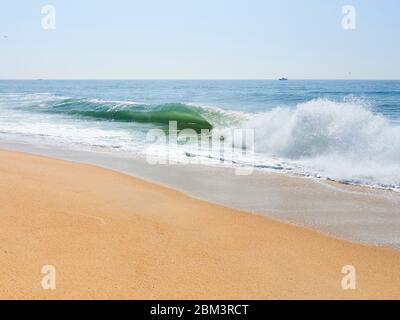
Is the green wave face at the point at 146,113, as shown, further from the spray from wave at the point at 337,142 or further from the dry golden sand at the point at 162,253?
the dry golden sand at the point at 162,253

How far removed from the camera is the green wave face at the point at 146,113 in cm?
2116

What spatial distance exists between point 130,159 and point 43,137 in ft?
16.5

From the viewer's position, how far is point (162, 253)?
11.9 ft

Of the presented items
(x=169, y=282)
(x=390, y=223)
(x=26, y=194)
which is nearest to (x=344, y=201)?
(x=390, y=223)

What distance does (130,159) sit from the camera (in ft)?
30.0

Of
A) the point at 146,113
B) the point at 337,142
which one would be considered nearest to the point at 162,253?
the point at 337,142

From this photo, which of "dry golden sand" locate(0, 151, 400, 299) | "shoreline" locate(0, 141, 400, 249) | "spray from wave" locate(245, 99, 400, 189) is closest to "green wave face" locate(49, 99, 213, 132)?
"spray from wave" locate(245, 99, 400, 189)

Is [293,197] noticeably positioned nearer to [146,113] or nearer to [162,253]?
[162,253]

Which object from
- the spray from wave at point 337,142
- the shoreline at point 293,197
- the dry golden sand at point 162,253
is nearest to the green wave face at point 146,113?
the spray from wave at point 337,142

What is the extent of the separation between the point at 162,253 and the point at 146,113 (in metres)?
20.1

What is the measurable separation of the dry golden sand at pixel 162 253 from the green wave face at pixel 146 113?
1430 cm

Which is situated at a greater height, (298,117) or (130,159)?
(298,117)

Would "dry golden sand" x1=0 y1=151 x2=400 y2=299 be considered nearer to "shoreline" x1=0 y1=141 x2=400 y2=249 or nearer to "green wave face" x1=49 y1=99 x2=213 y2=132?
"shoreline" x1=0 y1=141 x2=400 y2=249
